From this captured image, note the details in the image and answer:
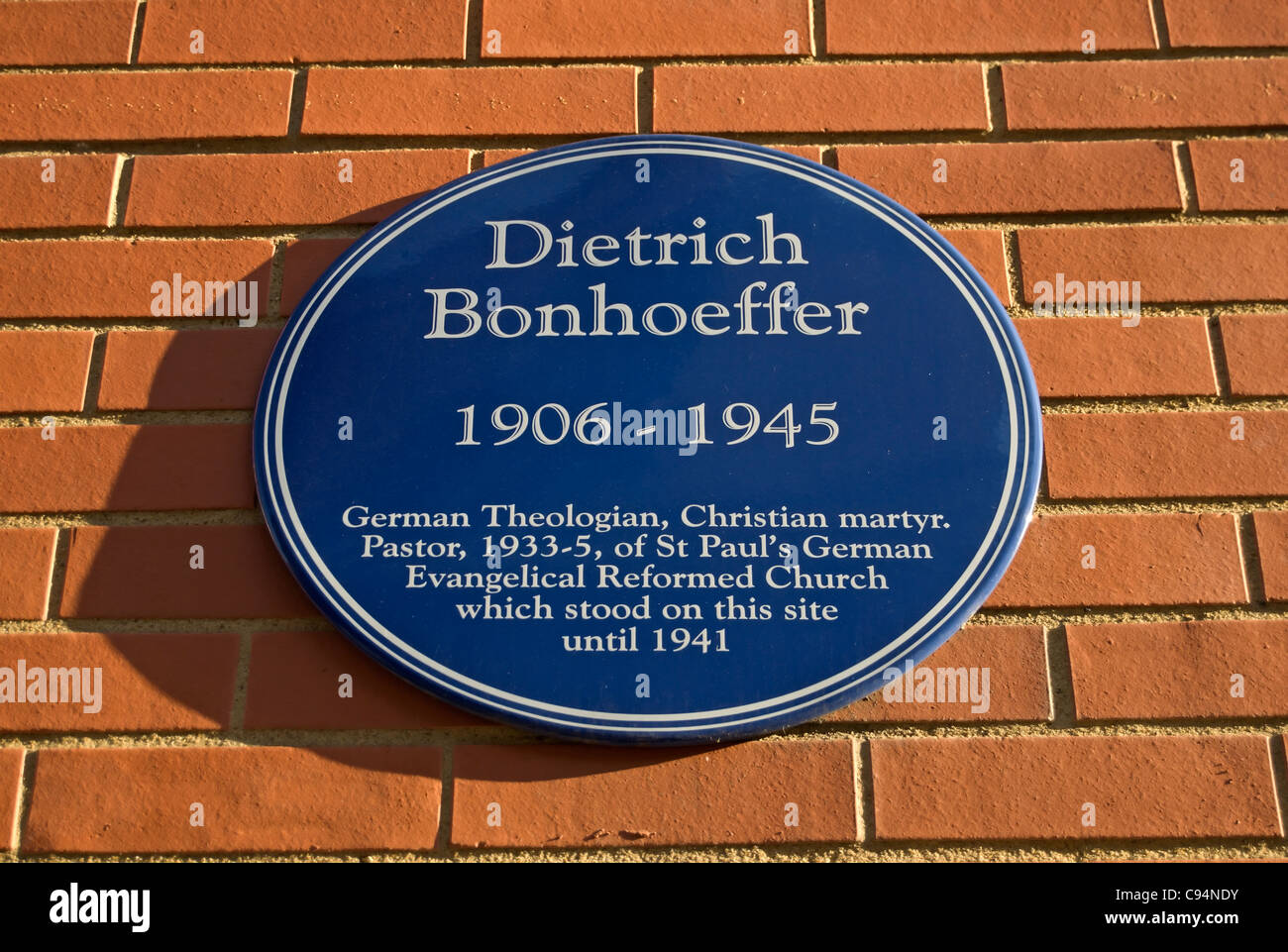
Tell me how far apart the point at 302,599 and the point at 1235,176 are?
1.17 m

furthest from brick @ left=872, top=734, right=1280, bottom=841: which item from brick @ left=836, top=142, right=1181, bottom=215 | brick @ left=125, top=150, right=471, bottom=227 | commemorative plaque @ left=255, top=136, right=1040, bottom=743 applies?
brick @ left=125, top=150, right=471, bottom=227

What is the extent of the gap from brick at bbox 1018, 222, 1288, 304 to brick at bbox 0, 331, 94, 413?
1091 mm

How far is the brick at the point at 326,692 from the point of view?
1.10m

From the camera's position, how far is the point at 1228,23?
1.35 metres

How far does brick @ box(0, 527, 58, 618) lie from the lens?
3.82ft

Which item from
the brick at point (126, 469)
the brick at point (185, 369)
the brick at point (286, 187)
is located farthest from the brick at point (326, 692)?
the brick at point (286, 187)

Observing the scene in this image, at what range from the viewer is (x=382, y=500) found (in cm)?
113

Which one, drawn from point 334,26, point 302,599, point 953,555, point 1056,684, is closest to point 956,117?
point 953,555

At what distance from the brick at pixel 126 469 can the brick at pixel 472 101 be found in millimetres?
416

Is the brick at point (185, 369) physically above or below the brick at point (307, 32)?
below

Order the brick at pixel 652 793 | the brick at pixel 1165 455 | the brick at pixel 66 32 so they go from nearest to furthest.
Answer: the brick at pixel 652 793
the brick at pixel 1165 455
the brick at pixel 66 32

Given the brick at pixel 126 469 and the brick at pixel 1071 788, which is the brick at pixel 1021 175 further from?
the brick at pixel 126 469

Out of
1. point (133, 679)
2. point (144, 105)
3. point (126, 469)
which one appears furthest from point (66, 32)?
point (133, 679)

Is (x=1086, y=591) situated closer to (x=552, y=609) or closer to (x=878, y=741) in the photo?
(x=878, y=741)
